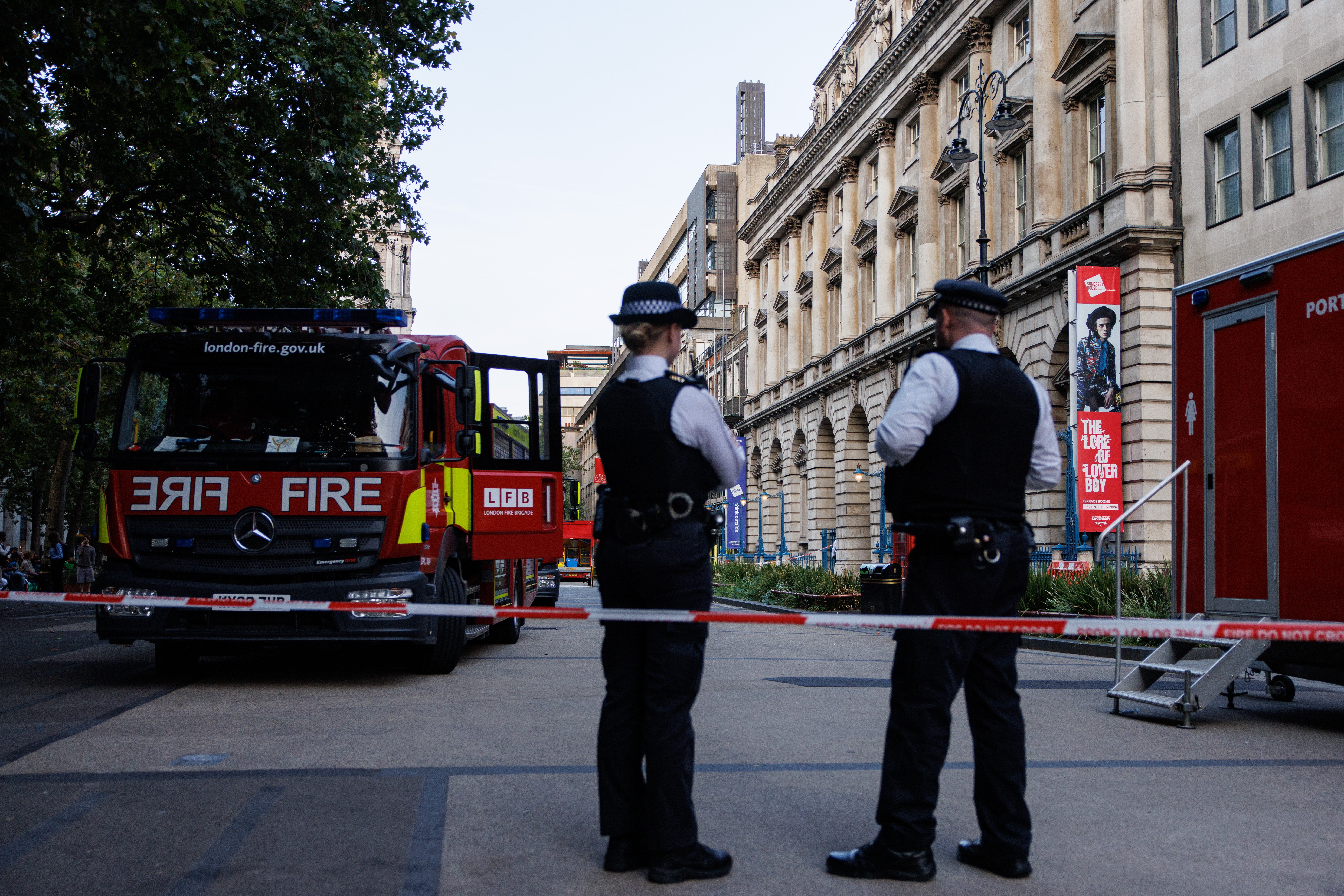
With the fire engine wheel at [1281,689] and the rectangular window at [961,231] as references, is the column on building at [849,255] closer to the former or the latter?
the rectangular window at [961,231]

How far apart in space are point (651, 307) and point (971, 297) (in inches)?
45.3

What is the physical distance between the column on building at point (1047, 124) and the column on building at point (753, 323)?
29848 mm

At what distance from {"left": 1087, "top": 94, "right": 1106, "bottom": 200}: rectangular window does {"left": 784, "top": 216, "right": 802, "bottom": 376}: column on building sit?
2352cm

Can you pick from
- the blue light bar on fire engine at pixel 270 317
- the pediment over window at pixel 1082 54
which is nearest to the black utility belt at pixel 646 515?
the blue light bar on fire engine at pixel 270 317

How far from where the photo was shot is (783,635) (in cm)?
1870

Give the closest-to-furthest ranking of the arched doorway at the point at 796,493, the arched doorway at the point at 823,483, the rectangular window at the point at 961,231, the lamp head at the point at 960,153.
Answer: the lamp head at the point at 960,153, the rectangular window at the point at 961,231, the arched doorway at the point at 823,483, the arched doorway at the point at 796,493

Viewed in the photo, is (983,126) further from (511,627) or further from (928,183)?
(511,627)

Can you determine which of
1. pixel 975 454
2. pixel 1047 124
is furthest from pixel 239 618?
pixel 1047 124

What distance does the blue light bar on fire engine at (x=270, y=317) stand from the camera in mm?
9914

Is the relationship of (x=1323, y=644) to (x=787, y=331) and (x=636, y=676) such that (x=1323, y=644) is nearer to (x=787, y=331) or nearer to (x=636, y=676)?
(x=636, y=676)

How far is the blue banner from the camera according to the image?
54.6m

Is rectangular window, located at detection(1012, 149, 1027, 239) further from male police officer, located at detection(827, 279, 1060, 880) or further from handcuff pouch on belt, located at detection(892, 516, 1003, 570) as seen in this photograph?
handcuff pouch on belt, located at detection(892, 516, 1003, 570)

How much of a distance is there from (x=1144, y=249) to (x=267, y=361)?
19.2 m

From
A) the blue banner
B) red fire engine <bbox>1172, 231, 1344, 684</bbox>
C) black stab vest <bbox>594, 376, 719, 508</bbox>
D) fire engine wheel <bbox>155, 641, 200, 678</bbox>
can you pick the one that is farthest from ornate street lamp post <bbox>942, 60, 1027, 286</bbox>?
the blue banner
